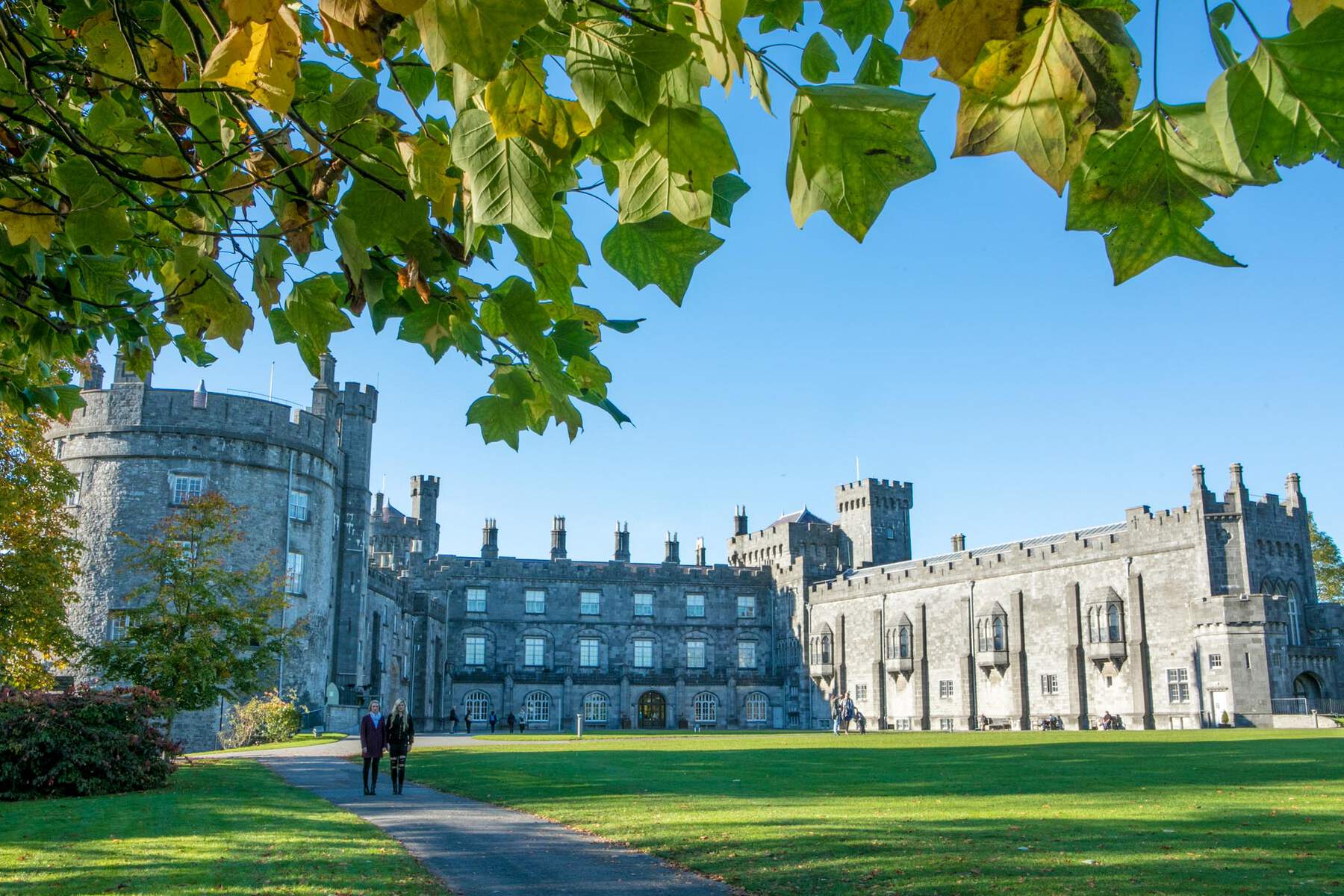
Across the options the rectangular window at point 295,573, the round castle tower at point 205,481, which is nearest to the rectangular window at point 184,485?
the round castle tower at point 205,481

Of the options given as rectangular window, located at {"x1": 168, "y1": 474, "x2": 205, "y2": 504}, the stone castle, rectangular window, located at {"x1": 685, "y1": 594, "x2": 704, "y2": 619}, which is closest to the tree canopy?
the stone castle

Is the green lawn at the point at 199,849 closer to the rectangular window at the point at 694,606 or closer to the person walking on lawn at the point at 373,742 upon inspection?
the person walking on lawn at the point at 373,742

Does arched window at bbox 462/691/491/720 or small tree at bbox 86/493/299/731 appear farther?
arched window at bbox 462/691/491/720

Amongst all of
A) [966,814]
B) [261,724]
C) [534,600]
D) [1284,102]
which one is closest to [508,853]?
[966,814]

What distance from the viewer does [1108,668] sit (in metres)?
41.8

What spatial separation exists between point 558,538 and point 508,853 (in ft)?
172

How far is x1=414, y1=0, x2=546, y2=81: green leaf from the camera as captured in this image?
1.38 m

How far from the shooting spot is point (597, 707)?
5634cm

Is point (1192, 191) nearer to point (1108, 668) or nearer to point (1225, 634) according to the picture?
point (1225, 634)

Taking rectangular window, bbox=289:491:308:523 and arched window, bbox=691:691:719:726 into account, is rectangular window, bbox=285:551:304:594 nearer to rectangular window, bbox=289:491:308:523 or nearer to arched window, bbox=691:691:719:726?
rectangular window, bbox=289:491:308:523

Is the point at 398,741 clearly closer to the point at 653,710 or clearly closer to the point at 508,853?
the point at 508,853

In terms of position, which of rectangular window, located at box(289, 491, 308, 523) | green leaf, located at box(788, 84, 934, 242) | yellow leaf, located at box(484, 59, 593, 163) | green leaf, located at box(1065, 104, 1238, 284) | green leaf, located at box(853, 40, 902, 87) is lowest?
green leaf, located at box(1065, 104, 1238, 284)

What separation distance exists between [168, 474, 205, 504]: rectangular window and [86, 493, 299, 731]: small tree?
10141 millimetres

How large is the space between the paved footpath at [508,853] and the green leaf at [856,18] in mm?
6005
